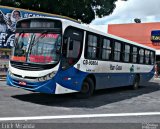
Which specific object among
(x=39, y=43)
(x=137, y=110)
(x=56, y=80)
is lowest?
(x=137, y=110)

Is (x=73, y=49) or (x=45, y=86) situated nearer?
(x=45, y=86)

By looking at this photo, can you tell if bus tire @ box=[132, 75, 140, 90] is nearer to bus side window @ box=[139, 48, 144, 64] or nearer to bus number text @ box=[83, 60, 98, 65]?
bus side window @ box=[139, 48, 144, 64]

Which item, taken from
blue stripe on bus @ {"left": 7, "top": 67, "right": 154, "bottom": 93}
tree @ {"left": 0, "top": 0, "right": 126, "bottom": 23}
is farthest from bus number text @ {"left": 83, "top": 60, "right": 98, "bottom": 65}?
tree @ {"left": 0, "top": 0, "right": 126, "bottom": 23}

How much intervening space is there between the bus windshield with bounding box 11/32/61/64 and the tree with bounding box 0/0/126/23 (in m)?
16.2

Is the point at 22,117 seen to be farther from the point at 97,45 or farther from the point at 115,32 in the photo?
the point at 115,32

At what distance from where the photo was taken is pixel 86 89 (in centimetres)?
1311

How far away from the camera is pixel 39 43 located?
11188 mm

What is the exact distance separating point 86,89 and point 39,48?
2.98 meters

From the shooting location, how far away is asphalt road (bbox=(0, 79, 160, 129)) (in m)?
8.61

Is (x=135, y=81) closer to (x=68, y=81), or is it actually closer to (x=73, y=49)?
(x=73, y=49)

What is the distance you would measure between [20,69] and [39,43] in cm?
109

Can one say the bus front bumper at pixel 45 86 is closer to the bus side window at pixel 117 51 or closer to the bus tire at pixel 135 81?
the bus side window at pixel 117 51

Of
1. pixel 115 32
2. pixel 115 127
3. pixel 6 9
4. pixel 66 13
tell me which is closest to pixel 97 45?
pixel 115 127

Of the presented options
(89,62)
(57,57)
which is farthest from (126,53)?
(57,57)
